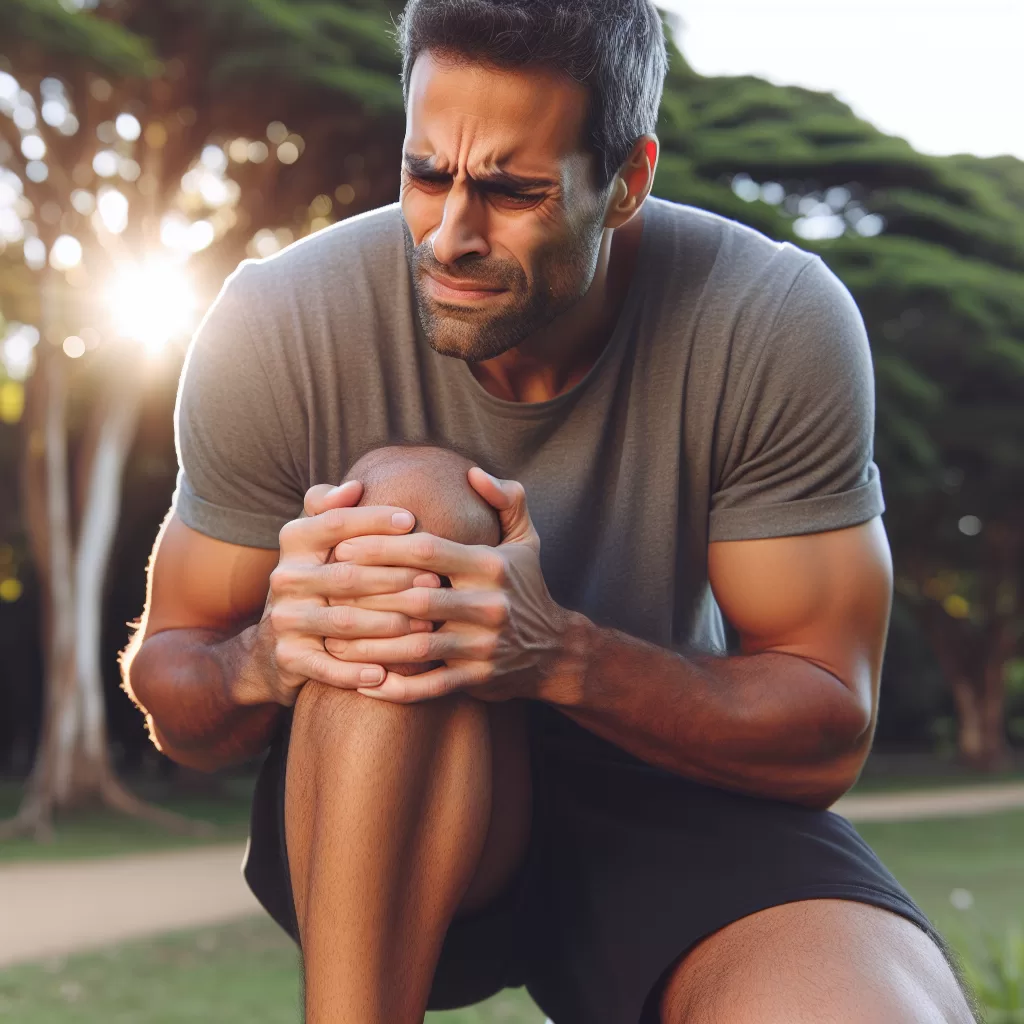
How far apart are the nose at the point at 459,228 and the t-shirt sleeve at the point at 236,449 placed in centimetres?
36

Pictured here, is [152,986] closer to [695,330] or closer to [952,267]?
[695,330]

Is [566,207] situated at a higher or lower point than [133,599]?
higher

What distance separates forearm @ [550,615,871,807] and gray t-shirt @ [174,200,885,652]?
0.18 m

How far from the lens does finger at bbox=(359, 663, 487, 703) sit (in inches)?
61.3

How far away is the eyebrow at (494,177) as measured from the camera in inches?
72.5

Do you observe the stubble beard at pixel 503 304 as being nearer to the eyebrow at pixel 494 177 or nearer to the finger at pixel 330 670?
the eyebrow at pixel 494 177

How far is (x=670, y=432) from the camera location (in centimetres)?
201

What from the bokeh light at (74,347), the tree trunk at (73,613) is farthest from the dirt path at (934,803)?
the bokeh light at (74,347)

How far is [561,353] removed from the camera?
208cm

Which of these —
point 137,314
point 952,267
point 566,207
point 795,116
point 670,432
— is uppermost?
point 566,207

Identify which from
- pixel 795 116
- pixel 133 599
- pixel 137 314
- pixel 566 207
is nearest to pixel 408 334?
pixel 566 207

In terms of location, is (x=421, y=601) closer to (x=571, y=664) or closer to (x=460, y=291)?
(x=571, y=664)

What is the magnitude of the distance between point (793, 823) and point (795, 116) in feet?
39.4

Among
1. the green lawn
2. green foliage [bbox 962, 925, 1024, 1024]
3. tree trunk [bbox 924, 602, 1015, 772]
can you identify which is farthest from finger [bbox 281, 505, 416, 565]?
tree trunk [bbox 924, 602, 1015, 772]
